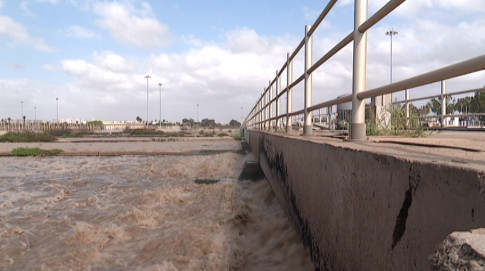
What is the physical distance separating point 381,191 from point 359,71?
1462 millimetres

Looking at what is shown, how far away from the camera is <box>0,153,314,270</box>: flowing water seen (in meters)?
3.61

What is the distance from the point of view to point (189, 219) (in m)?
5.14

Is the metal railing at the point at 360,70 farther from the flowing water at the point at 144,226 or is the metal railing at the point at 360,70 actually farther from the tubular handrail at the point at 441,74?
the flowing water at the point at 144,226

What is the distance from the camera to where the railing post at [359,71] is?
277 centimetres

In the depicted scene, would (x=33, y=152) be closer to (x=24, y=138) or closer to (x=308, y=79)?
(x=24, y=138)

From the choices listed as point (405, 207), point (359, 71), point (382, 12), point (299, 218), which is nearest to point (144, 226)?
point (299, 218)

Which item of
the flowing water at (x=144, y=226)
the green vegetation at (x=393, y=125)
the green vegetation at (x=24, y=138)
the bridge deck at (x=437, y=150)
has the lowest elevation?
the flowing water at (x=144, y=226)

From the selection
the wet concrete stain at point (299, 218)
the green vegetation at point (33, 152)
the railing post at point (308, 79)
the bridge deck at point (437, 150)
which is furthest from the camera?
the green vegetation at point (33, 152)

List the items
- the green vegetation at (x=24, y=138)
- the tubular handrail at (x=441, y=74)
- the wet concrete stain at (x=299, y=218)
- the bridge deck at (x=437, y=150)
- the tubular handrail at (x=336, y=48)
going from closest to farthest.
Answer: the bridge deck at (x=437, y=150) → the tubular handrail at (x=441, y=74) → the wet concrete stain at (x=299, y=218) → the tubular handrail at (x=336, y=48) → the green vegetation at (x=24, y=138)

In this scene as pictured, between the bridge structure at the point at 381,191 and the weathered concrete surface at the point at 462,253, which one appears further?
the bridge structure at the point at 381,191

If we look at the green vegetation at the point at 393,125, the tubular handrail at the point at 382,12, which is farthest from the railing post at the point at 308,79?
the tubular handrail at the point at 382,12

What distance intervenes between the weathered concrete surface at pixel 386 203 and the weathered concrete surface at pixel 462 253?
187mm

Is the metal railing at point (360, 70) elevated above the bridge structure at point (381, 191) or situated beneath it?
elevated above

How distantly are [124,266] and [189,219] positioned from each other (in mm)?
1612
